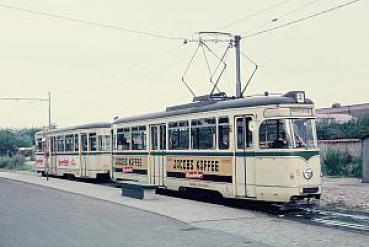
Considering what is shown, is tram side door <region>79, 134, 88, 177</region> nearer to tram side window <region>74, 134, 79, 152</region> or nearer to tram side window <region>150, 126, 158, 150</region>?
tram side window <region>74, 134, 79, 152</region>

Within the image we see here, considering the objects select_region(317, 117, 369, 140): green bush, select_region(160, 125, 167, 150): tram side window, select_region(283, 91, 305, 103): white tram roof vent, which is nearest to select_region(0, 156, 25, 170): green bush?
select_region(317, 117, 369, 140): green bush

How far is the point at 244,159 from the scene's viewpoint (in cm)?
1555

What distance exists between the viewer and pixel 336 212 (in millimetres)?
15367

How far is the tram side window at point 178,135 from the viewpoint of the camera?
18.5 metres

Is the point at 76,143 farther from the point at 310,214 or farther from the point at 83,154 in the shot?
the point at 310,214

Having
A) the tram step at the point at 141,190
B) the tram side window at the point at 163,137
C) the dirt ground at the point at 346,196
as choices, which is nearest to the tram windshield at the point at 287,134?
the dirt ground at the point at 346,196

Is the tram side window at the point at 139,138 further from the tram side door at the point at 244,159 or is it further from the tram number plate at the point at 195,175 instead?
the tram side door at the point at 244,159

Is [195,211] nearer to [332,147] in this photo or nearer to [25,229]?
[25,229]

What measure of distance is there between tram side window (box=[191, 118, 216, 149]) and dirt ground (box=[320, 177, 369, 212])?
12.0 feet

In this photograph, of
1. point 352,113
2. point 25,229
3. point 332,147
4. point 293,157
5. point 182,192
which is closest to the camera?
point 25,229

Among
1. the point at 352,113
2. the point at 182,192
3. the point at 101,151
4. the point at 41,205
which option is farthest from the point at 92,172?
the point at 352,113

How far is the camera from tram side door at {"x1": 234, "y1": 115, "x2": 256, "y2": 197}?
1531cm

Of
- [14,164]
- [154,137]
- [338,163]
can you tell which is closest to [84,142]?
[154,137]

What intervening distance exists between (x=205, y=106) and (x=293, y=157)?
3.80m
